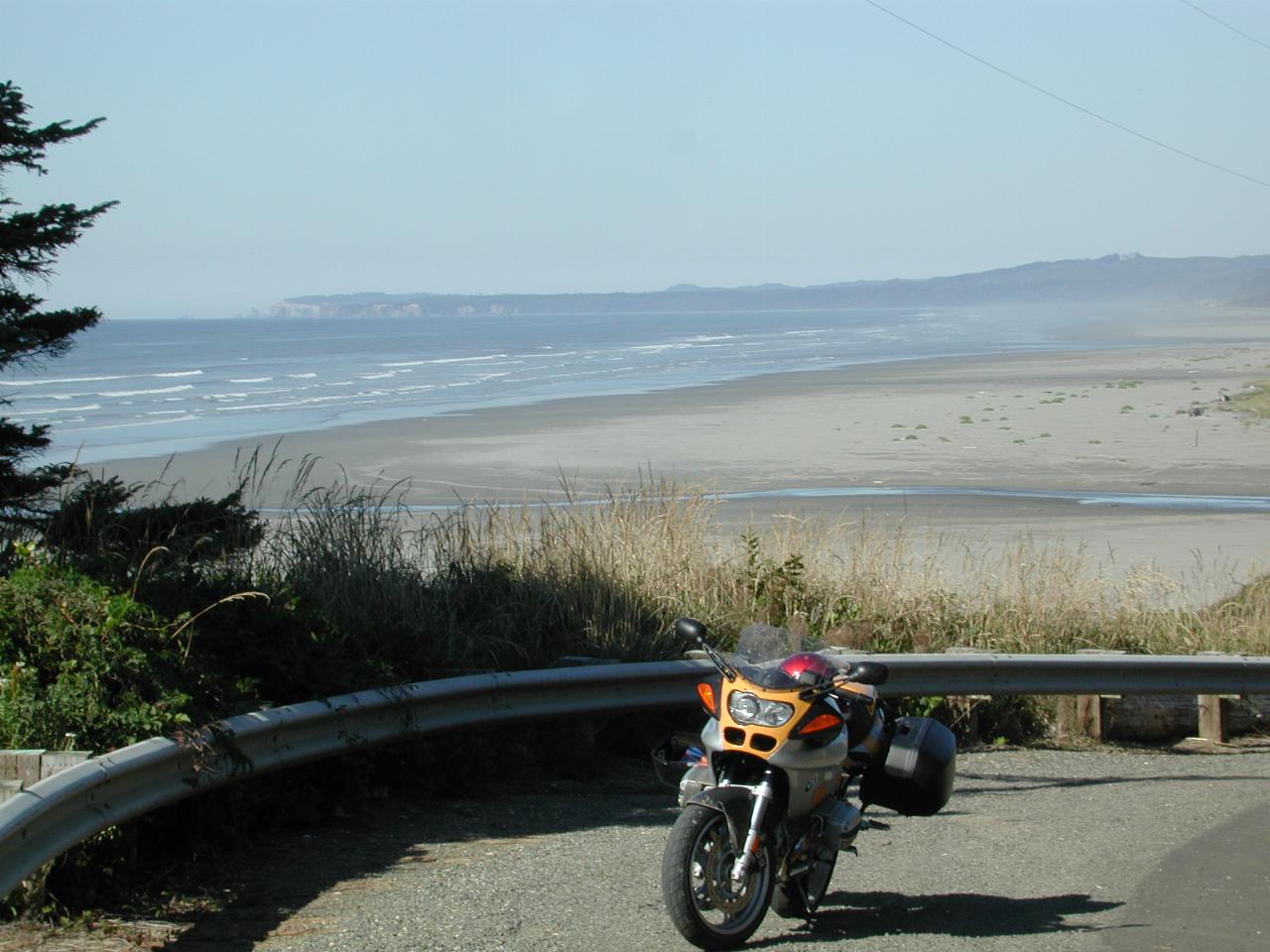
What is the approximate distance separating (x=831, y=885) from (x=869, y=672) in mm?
1196

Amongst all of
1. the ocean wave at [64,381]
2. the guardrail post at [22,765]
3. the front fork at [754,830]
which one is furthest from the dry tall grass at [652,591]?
the ocean wave at [64,381]

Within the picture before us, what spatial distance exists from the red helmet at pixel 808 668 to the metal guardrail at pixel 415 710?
6.93 feet

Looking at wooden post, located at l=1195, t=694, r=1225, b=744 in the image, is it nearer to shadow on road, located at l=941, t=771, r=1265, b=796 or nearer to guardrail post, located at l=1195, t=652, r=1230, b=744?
guardrail post, located at l=1195, t=652, r=1230, b=744

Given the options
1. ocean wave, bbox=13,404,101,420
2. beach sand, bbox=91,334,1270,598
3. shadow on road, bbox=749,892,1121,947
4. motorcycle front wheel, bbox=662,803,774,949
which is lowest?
beach sand, bbox=91,334,1270,598

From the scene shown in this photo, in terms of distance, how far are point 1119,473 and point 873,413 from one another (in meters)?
14.3

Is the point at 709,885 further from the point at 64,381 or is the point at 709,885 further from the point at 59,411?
the point at 64,381

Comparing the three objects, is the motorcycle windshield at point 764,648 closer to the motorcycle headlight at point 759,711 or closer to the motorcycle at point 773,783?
the motorcycle at point 773,783

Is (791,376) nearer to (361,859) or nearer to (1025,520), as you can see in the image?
(1025,520)

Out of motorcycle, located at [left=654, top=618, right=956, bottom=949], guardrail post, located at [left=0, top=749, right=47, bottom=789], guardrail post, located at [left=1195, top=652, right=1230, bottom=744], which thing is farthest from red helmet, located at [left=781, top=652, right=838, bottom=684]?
guardrail post, located at [left=1195, top=652, right=1230, bottom=744]

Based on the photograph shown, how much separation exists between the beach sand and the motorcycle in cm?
792

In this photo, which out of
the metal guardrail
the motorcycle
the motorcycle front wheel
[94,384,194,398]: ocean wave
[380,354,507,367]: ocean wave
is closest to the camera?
the metal guardrail

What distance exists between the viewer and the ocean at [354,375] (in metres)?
42.7

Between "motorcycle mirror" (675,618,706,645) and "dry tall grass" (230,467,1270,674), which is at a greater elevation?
"motorcycle mirror" (675,618,706,645)

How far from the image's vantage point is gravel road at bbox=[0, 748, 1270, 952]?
535 centimetres
